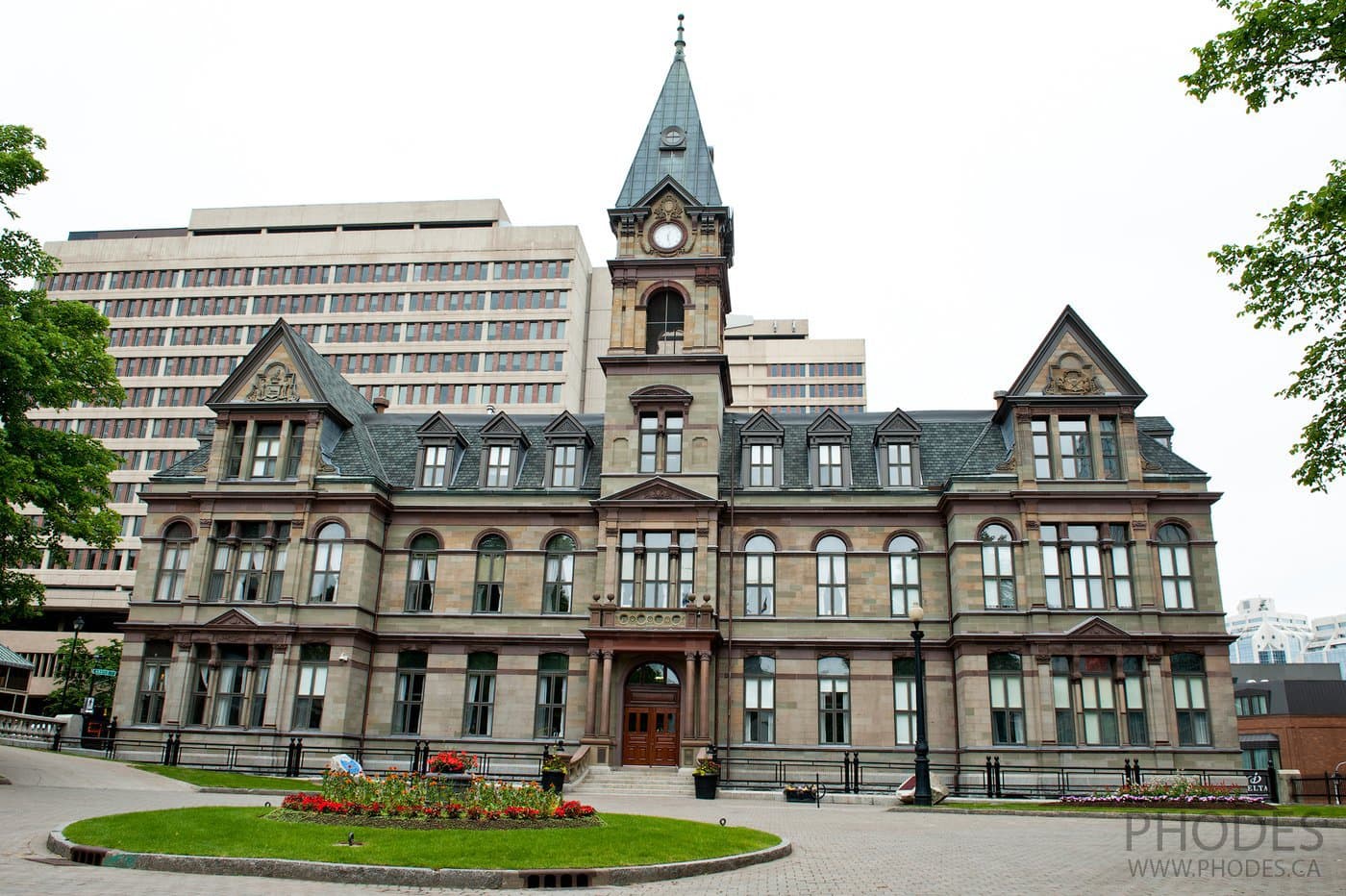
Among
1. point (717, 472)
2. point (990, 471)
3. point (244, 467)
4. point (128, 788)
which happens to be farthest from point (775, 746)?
point (244, 467)

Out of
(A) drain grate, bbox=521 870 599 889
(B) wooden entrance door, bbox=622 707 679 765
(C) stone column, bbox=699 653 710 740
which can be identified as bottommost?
(A) drain grate, bbox=521 870 599 889

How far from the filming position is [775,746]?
1544 inches

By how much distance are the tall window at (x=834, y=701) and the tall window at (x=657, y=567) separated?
610cm

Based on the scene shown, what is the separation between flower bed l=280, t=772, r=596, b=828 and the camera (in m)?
17.9

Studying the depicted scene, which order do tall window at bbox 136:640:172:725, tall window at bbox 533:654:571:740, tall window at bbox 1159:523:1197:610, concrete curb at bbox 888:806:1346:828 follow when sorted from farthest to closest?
tall window at bbox 136:640:172:725 → tall window at bbox 533:654:571:740 → tall window at bbox 1159:523:1197:610 → concrete curb at bbox 888:806:1346:828

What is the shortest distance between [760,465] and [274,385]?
2080 centimetres

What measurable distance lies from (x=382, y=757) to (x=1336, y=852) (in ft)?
105

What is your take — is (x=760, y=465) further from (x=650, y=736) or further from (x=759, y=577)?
(x=650, y=736)

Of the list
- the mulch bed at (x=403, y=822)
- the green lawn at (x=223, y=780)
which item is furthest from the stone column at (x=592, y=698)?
the mulch bed at (x=403, y=822)

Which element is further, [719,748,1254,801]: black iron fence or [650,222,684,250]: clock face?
[650,222,684,250]: clock face

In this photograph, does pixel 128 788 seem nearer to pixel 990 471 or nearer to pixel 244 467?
pixel 244 467

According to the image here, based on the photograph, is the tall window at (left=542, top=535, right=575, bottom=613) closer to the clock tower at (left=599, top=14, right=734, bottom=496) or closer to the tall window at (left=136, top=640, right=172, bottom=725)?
the clock tower at (left=599, top=14, right=734, bottom=496)

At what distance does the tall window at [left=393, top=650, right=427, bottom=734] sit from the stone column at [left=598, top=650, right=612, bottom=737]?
25.4 feet

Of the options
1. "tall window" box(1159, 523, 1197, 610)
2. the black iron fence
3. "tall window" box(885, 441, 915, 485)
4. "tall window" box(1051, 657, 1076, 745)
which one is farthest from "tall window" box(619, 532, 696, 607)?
"tall window" box(1159, 523, 1197, 610)
